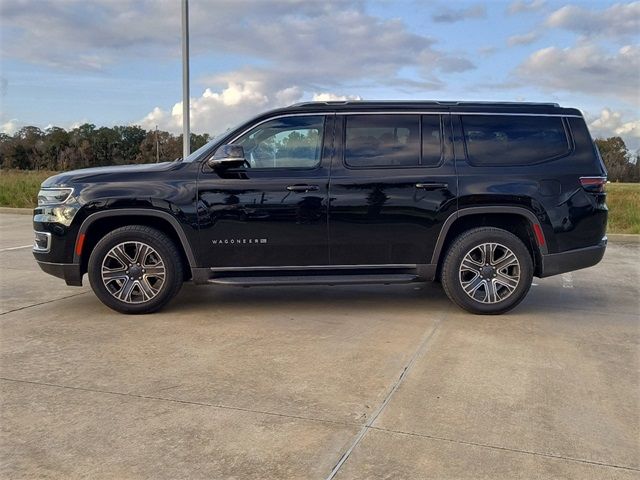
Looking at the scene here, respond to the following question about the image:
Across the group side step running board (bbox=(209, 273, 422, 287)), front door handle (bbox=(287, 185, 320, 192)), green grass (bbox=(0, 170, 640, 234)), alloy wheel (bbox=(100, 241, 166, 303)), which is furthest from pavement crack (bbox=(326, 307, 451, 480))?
green grass (bbox=(0, 170, 640, 234))

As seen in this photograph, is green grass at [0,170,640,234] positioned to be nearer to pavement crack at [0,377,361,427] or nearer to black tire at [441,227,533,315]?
black tire at [441,227,533,315]

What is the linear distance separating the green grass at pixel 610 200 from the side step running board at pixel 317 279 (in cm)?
887

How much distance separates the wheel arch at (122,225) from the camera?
5.38 meters

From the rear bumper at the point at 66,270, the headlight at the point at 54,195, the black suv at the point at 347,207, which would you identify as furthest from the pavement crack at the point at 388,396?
the headlight at the point at 54,195

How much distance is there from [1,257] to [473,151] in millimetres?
7224

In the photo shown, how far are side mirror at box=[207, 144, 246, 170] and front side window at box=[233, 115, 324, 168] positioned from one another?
183 mm

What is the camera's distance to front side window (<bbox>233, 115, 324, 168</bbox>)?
5.52m

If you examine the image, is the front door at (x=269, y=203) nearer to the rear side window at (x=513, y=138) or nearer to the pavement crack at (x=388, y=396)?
the pavement crack at (x=388, y=396)

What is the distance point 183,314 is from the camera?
18.5ft

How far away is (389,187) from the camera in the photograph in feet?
17.9

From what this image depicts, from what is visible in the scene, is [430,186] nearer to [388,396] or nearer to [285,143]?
[285,143]

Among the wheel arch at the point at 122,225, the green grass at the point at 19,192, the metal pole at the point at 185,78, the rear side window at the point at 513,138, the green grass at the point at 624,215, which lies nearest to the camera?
the wheel arch at the point at 122,225

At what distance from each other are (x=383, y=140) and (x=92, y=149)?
27151 millimetres

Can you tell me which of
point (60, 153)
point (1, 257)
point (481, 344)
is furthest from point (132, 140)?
point (481, 344)
